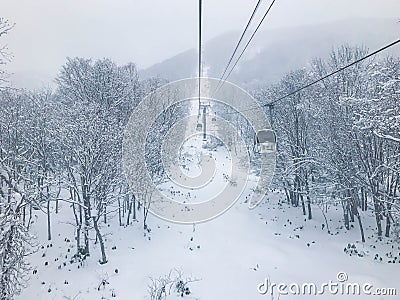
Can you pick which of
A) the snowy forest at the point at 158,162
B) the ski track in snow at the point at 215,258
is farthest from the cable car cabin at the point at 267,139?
the ski track in snow at the point at 215,258

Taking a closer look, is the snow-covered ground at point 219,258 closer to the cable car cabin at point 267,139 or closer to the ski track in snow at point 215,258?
the ski track in snow at point 215,258

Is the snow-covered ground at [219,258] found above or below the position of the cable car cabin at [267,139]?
below

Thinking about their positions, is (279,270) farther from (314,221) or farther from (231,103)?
(231,103)

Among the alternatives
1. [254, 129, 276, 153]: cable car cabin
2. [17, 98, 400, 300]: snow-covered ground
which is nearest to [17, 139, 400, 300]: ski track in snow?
[17, 98, 400, 300]: snow-covered ground

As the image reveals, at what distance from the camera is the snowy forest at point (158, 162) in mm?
13281

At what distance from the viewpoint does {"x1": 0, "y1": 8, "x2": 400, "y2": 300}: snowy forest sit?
1328 cm

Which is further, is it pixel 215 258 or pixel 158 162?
pixel 158 162

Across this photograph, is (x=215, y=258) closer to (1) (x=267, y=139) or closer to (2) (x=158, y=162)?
(1) (x=267, y=139)

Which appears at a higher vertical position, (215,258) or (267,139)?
(267,139)

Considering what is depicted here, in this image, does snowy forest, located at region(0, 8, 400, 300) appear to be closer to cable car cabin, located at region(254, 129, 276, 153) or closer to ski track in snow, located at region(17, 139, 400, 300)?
ski track in snow, located at region(17, 139, 400, 300)

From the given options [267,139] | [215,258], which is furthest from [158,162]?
[215,258]

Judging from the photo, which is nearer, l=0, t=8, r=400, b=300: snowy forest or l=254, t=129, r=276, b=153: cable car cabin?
l=0, t=8, r=400, b=300: snowy forest

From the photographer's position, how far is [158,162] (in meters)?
20.3

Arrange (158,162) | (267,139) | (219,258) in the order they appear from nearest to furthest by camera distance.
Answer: (219,258) < (267,139) < (158,162)
